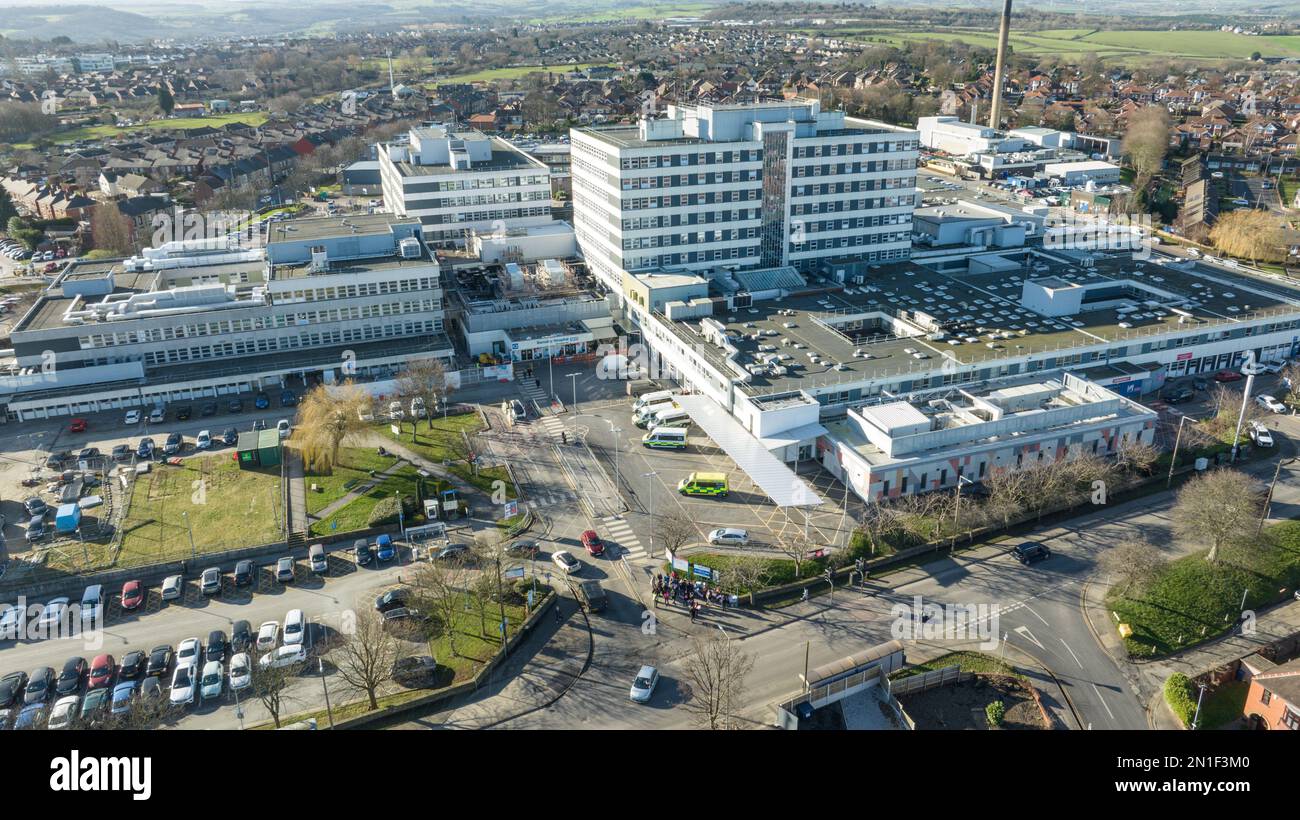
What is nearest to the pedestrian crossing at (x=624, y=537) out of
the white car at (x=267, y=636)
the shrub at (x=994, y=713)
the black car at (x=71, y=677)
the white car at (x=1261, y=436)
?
the white car at (x=267, y=636)

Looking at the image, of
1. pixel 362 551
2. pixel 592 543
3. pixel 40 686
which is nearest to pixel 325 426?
pixel 362 551

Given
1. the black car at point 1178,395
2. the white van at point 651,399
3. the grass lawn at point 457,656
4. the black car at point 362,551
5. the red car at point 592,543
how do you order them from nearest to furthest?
A: the grass lawn at point 457,656, the black car at point 362,551, the red car at point 592,543, the white van at point 651,399, the black car at point 1178,395

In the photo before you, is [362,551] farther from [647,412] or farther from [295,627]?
[647,412]

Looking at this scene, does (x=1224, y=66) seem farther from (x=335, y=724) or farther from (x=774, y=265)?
(x=335, y=724)

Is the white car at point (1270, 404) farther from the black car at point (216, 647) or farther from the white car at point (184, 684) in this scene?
the white car at point (184, 684)
